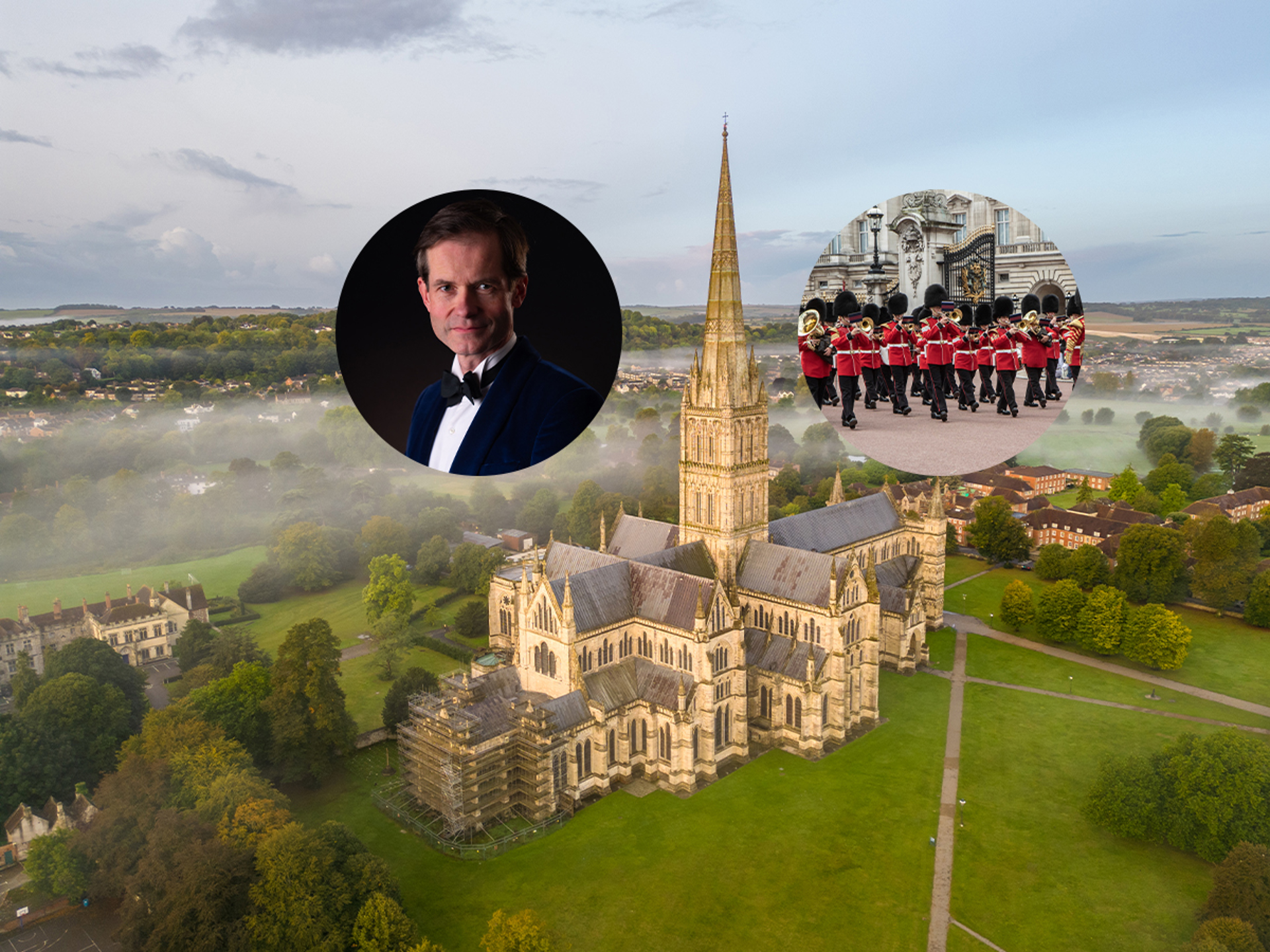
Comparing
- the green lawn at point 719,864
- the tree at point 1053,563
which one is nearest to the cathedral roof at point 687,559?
the green lawn at point 719,864

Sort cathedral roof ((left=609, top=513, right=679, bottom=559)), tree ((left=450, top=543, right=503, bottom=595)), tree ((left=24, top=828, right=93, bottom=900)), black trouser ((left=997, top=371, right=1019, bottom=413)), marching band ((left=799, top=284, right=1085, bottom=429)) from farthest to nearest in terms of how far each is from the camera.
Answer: tree ((left=450, top=543, right=503, bottom=595)), cathedral roof ((left=609, top=513, right=679, bottom=559)), tree ((left=24, top=828, right=93, bottom=900)), black trouser ((left=997, top=371, right=1019, bottom=413)), marching band ((left=799, top=284, right=1085, bottom=429))

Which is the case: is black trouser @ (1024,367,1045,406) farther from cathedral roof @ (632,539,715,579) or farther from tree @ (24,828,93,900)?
tree @ (24,828,93,900)

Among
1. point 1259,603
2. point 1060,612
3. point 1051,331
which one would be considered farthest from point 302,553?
point 1259,603

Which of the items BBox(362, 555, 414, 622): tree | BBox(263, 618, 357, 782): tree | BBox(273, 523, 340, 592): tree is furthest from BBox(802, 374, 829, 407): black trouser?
BBox(273, 523, 340, 592): tree

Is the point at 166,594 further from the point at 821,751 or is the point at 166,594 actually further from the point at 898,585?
the point at 898,585

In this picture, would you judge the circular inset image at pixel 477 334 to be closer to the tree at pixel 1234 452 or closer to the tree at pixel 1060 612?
the tree at pixel 1060 612

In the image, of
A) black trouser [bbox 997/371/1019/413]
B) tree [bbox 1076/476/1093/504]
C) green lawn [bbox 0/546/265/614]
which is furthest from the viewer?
→ tree [bbox 1076/476/1093/504]

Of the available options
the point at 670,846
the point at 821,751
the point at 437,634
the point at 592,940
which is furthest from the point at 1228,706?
the point at 437,634
